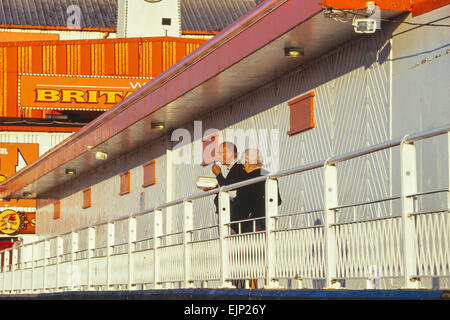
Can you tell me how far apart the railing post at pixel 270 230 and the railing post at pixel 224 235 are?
123 cm

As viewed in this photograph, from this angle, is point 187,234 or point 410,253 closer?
point 410,253

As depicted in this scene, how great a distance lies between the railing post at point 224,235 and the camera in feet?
40.3

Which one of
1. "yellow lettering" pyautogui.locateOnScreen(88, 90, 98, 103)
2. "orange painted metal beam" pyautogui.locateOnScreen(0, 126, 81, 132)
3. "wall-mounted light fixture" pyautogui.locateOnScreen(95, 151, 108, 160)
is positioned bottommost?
"wall-mounted light fixture" pyautogui.locateOnScreen(95, 151, 108, 160)

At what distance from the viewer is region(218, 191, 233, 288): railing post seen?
12297 millimetres

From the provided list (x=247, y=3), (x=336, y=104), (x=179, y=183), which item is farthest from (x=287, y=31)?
(x=247, y=3)

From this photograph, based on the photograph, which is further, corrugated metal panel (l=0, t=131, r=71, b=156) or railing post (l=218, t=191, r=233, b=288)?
corrugated metal panel (l=0, t=131, r=71, b=156)

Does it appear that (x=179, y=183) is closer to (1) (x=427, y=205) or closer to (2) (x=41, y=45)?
(1) (x=427, y=205)

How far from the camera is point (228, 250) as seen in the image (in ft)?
40.5

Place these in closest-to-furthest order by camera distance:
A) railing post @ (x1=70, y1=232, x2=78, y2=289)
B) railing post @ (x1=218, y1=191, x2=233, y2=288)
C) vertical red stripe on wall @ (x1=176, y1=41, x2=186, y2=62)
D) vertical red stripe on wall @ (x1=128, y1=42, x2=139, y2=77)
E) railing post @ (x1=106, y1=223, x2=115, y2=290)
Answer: railing post @ (x1=218, y1=191, x2=233, y2=288) < railing post @ (x1=106, y1=223, x2=115, y2=290) < railing post @ (x1=70, y1=232, x2=78, y2=289) < vertical red stripe on wall @ (x1=176, y1=41, x2=186, y2=62) < vertical red stripe on wall @ (x1=128, y1=42, x2=139, y2=77)

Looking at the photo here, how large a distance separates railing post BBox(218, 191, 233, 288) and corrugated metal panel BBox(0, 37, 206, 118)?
38650mm

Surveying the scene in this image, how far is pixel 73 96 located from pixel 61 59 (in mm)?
2367

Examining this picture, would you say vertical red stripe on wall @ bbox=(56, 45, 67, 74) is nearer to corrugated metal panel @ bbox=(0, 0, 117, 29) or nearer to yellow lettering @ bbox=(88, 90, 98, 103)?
yellow lettering @ bbox=(88, 90, 98, 103)

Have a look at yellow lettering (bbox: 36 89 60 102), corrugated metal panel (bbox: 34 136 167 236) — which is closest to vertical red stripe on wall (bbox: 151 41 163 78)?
yellow lettering (bbox: 36 89 60 102)
